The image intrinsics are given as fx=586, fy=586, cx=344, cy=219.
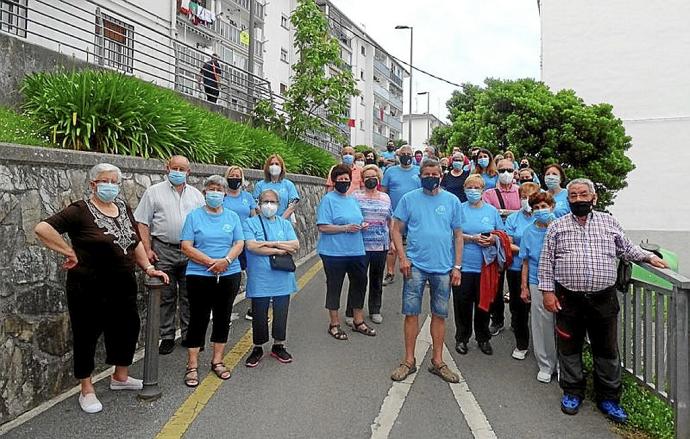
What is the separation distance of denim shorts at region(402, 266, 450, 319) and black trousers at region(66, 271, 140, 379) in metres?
2.38

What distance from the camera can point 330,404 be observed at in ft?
15.7

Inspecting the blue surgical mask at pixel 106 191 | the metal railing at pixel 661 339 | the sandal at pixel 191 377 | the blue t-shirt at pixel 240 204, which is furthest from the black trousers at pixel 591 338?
the blue surgical mask at pixel 106 191

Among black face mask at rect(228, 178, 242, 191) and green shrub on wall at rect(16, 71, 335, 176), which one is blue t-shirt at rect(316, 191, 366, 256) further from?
green shrub on wall at rect(16, 71, 335, 176)

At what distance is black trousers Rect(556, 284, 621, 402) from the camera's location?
4.62m

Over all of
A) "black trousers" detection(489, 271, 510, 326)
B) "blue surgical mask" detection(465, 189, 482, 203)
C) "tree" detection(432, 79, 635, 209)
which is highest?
"tree" detection(432, 79, 635, 209)

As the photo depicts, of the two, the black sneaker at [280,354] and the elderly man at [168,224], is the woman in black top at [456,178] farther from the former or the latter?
the elderly man at [168,224]

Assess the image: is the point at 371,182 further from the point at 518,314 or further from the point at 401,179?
the point at 518,314

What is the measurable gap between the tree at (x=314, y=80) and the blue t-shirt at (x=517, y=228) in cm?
975

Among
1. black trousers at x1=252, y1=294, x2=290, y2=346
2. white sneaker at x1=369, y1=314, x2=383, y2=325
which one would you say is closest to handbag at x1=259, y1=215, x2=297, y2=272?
black trousers at x1=252, y1=294, x2=290, y2=346

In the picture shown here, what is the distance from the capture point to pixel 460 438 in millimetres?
4211

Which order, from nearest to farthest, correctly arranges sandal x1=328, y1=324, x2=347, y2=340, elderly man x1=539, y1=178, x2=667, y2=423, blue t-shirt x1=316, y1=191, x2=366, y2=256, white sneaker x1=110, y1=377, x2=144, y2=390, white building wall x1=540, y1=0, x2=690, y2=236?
elderly man x1=539, y1=178, x2=667, y2=423 < white sneaker x1=110, y1=377, x2=144, y2=390 < blue t-shirt x1=316, y1=191, x2=366, y2=256 < sandal x1=328, y1=324, x2=347, y2=340 < white building wall x1=540, y1=0, x2=690, y2=236

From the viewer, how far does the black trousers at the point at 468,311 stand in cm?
602

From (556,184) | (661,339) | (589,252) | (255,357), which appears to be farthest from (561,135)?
(255,357)

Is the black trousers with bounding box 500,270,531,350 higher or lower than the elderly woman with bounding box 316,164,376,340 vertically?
lower
